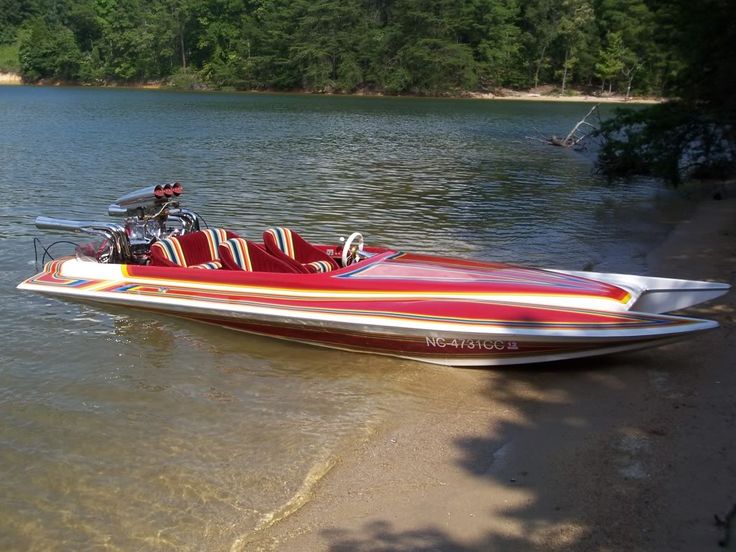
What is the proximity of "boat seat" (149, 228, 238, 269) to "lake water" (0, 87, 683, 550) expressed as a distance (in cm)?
71

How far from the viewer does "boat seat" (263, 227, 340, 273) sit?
8.31 meters

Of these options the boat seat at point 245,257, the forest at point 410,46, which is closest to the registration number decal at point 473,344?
the boat seat at point 245,257

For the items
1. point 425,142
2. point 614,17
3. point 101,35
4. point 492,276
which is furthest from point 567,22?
point 492,276

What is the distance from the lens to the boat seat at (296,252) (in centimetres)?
831

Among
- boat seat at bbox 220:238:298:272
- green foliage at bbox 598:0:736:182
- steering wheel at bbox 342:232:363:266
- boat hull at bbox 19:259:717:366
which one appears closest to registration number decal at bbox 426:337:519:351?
boat hull at bbox 19:259:717:366

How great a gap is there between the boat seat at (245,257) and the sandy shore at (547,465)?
7.70ft

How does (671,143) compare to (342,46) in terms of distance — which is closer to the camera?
(671,143)

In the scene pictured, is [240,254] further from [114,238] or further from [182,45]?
[182,45]

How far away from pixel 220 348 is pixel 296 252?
1.48 meters

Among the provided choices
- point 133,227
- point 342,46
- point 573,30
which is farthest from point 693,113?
point 342,46

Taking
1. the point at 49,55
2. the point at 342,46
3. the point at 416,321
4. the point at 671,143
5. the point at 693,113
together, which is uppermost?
the point at 342,46

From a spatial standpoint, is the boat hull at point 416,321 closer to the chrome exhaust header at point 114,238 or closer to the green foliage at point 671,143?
the chrome exhaust header at point 114,238

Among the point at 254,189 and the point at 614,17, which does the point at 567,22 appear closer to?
the point at 614,17

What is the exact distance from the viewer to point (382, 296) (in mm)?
7391
